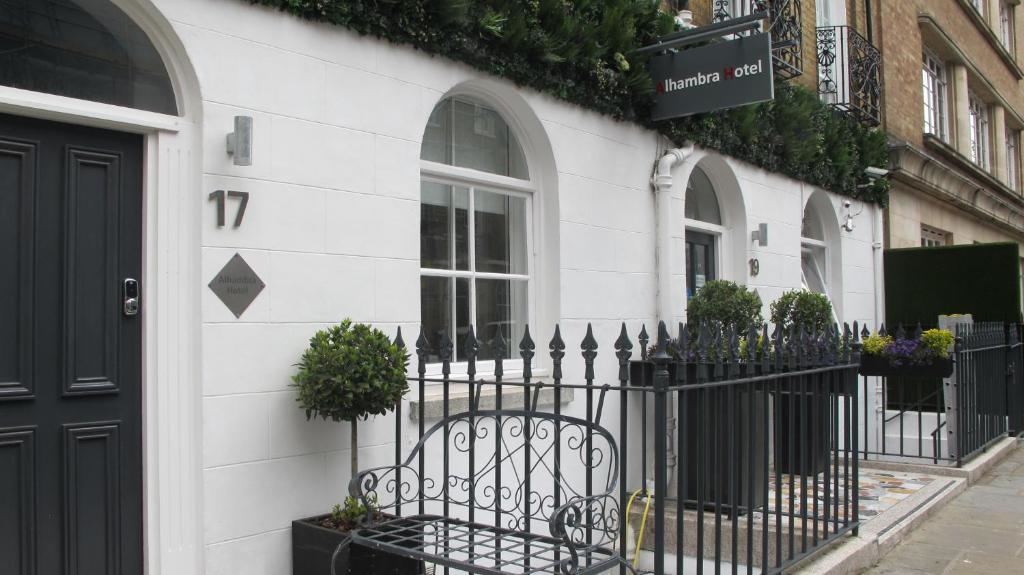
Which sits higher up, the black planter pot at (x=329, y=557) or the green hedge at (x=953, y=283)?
the green hedge at (x=953, y=283)

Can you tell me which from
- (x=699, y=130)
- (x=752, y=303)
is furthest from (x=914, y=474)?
(x=699, y=130)

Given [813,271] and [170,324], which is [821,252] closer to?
[813,271]

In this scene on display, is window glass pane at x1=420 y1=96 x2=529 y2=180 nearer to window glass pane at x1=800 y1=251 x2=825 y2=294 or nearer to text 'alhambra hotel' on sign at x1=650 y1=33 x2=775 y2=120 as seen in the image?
text 'alhambra hotel' on sign at x1=650 y1=33 x2=775 y2=120

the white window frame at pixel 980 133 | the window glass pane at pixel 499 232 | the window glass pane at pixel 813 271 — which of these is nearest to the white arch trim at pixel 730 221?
the window glass pane at pixel 813 271

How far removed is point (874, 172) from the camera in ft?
36.3

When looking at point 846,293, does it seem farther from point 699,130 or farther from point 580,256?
point 580,256

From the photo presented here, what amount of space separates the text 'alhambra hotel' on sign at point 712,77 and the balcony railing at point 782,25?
217 cm

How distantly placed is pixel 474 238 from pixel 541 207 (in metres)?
0.70

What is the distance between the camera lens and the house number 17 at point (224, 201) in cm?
415

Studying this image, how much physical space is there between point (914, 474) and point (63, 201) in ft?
23.6

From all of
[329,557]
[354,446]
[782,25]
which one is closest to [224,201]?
[354,446]

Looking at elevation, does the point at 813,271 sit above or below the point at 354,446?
above

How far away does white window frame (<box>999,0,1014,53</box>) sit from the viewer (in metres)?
20.7

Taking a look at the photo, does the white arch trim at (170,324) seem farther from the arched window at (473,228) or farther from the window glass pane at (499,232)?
the window glass pane at (499,232)
